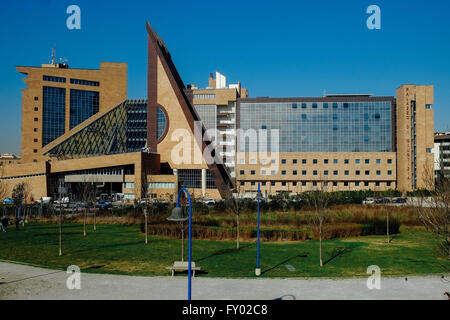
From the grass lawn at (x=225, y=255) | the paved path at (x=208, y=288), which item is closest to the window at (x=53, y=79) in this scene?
the grass lawn at (x=225, y=255)

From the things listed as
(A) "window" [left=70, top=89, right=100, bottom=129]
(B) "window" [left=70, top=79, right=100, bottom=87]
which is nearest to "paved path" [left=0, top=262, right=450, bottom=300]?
(A) "window" [left=70, top=89, right=100, bottom=129]

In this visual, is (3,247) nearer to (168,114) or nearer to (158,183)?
(158,183)

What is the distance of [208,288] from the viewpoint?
15570mm

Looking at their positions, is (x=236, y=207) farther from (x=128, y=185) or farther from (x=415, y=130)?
(x=415, y=130)

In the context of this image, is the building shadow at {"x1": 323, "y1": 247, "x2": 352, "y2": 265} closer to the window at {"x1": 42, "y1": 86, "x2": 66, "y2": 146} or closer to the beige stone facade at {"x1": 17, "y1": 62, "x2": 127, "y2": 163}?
the beige stone facade at {"x1": 17, "y1": 62, "x2": 127, "y2": 163}

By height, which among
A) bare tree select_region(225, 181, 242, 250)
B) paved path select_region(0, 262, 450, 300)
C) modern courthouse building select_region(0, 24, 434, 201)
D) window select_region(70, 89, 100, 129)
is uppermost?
window select_region(70, 89, 100, 129)

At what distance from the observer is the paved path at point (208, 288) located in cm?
1452

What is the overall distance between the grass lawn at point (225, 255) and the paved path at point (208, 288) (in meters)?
1.38

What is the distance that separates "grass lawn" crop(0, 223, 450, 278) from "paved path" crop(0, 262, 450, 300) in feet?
4.53

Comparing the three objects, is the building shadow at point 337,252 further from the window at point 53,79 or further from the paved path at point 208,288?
the window at point 53,79

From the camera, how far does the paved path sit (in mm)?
14523

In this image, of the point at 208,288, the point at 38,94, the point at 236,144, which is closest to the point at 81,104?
the point at 38,94

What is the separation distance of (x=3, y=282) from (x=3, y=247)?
10.5 m

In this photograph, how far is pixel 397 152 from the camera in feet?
283
